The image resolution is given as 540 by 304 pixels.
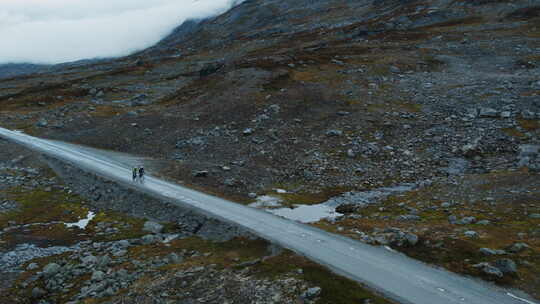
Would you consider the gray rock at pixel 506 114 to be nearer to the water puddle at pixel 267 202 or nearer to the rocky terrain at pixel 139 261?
the water puddle at pixel 267 202

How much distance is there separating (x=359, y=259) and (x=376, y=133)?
2599cm

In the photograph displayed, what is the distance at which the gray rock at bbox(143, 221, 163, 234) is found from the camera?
31188mm

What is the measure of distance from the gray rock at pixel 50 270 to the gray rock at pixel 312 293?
54.9 feet

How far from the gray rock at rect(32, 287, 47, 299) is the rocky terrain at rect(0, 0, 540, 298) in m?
17.3

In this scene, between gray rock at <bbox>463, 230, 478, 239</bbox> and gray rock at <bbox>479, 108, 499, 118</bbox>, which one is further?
gray rock at <bbox>479, 108, 499, 118</bbox>

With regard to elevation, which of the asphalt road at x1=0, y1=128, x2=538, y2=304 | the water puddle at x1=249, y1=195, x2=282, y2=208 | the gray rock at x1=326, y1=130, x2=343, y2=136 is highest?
the gray rock at x1=326, y1=130, x2=343, y2=136

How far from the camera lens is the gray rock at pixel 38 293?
75.9 feet

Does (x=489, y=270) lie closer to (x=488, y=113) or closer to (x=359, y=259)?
(x=359, y=259)

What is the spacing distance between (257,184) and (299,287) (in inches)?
769

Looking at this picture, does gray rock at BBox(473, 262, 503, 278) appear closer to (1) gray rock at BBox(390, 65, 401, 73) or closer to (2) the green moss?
(2) the green moss

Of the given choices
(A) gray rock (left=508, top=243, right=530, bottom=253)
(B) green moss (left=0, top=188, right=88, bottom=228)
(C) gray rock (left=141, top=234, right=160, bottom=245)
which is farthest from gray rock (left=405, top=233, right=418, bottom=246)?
(B) green moss (left=0, top=188, right=88, bottom=228)

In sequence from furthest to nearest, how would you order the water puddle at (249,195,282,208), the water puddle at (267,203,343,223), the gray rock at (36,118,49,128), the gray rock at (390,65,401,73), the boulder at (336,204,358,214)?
the gray rock at (390,65,401,73) < the gray rock at (36,118,49,128) < the water puddle at (249,195,282,208) < the boulder at (336,204,358,214) < the water puddle at (267,203,343,223)

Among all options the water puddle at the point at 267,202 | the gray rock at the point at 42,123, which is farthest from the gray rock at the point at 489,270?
the gray rock at the point at 42,123

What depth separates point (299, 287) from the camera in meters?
20.9
